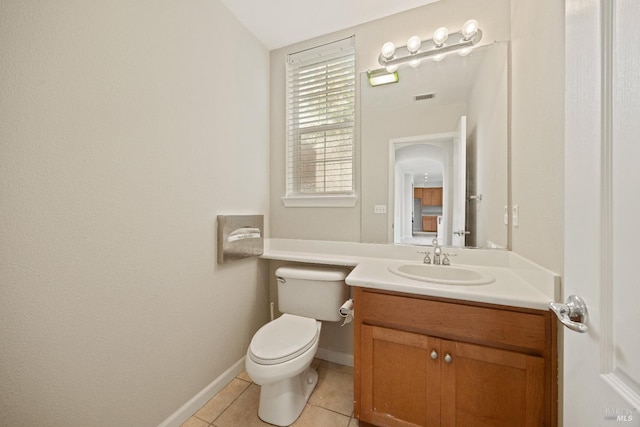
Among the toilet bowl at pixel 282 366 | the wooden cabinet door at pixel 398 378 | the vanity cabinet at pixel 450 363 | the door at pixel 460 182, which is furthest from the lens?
the door at pixel 460 182

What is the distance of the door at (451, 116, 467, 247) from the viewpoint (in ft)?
4.99

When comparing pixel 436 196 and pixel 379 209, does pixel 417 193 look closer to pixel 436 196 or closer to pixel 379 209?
pixel 436 196

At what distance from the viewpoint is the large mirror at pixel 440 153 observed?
142 centimetres

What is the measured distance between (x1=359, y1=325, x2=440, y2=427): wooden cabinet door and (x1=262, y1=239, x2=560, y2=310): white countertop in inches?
9.1

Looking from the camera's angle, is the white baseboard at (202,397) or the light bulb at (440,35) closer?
the white baseboard at (202,397)

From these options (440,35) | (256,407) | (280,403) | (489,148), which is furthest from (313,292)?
(440,35)

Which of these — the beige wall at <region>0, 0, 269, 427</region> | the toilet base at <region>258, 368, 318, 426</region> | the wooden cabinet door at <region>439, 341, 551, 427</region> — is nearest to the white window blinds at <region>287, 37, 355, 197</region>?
the beige wall at <region>0, 0, 269, 427</region>

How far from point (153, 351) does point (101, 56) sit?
4.37 ft

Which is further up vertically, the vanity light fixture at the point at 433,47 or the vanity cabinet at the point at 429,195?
the vanity light fixture at the point at 433,47

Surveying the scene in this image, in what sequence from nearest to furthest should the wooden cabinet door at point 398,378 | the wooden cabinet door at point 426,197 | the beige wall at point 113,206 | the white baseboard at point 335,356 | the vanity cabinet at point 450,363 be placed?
the beige wall at point 113,206 → the vanity cabinet at point 450,363 → the wooden cabinet door at point 398,378 → the wooden cabinet door at point 426,197 → the white baseboard at point 335,356

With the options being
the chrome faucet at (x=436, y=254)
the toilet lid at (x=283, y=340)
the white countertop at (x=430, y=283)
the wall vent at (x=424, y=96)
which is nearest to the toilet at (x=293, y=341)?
the toilet lid at (x=283, y=340)

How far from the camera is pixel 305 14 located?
1.65 metres

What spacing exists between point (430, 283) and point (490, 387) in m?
0.45

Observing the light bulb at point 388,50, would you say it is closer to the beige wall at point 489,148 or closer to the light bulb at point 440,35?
the light bulb at point 440,35
